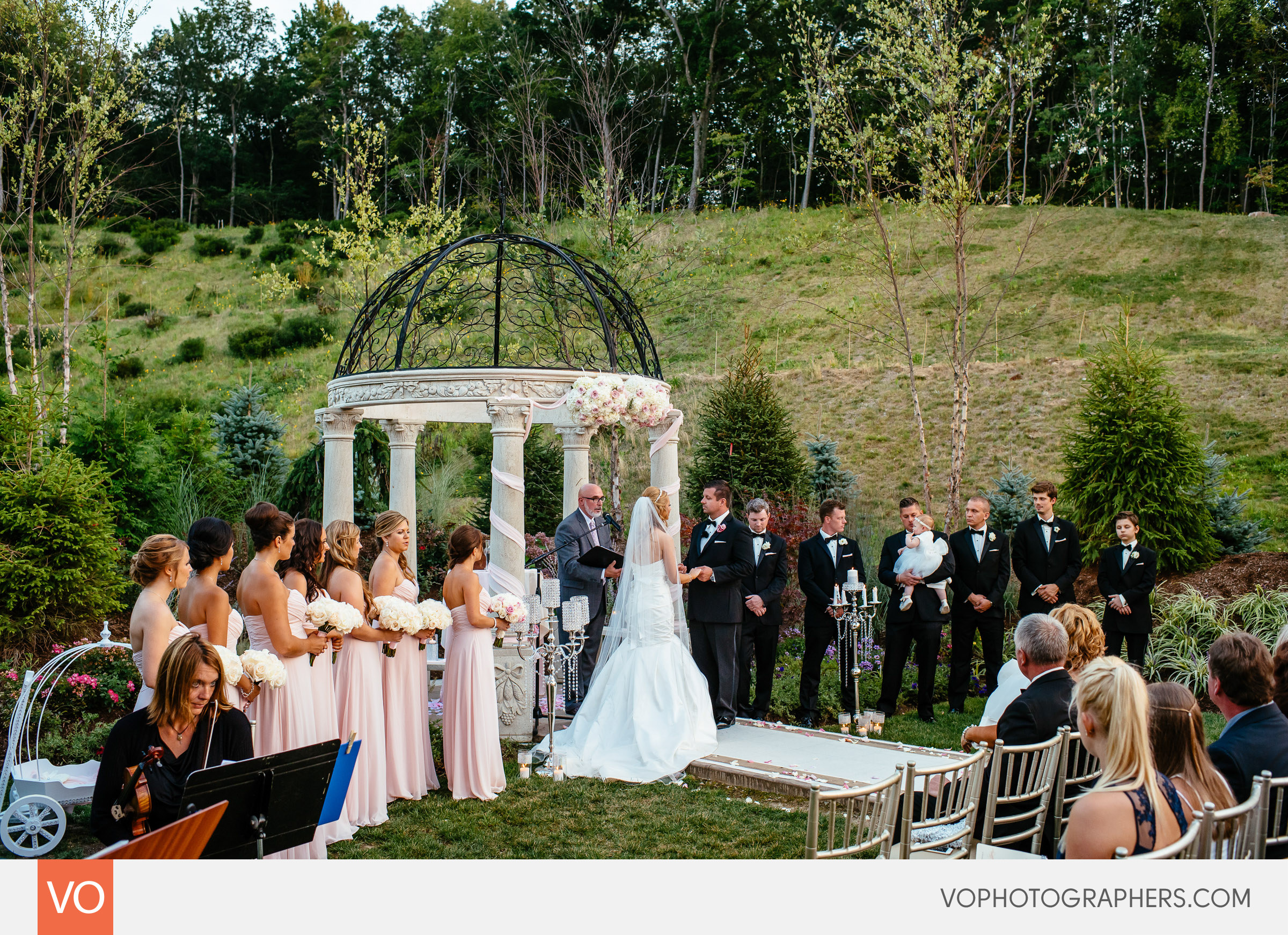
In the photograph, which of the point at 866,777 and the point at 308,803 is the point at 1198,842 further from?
the point at 866,777

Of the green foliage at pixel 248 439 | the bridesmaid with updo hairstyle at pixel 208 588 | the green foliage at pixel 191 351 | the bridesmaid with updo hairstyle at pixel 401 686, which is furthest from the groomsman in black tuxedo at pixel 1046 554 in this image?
the green foliage at pixel 191 351

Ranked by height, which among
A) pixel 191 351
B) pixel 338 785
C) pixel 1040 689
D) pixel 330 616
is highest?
pixel 191 351

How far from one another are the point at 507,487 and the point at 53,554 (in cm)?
495

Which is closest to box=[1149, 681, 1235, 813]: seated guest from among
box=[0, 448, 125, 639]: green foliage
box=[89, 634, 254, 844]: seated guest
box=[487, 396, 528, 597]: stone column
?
box=[89, 634, 254, 844]: seated guest

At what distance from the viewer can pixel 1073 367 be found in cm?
2303

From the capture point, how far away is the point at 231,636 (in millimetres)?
5023

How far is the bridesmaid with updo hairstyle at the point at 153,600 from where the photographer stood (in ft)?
14.6

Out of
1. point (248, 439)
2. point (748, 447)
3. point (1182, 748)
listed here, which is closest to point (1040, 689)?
point (1182, 748)

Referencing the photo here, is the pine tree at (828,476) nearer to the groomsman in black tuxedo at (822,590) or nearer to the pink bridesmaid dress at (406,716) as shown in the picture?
the groomsman in black tuxedo at (822,590)

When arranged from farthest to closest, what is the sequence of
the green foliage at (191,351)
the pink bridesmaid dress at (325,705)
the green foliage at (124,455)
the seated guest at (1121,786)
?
the green foliage at (191,351) → the green foliage at (124,455) → the pink bridesmaid dress at (325,705) → the seated guest at (1121,786)

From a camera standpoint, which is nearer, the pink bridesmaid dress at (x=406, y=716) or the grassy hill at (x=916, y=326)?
the pink bridesmaid dress at (x=406, y=716)

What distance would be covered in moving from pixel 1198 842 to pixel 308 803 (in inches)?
123

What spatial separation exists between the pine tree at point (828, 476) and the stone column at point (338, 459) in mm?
9201

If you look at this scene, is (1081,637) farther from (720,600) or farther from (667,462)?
(667,462)
